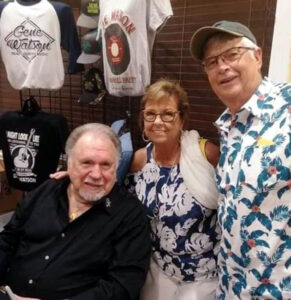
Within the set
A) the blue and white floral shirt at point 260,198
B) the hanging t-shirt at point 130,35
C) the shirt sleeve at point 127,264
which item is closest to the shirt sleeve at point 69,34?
the hanging t-shirt at point 130,35

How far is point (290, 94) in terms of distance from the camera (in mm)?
1093

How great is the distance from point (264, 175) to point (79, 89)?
6.18 feet

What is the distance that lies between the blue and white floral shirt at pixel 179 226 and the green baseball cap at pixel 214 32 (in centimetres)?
52

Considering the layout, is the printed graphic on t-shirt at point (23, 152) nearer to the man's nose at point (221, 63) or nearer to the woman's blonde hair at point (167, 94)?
the woman's blonde hair at point (167, 94)

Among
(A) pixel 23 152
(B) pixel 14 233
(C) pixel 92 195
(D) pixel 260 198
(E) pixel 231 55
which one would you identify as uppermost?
(E) pixel 231 55

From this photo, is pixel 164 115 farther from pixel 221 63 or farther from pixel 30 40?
pixel 30 40

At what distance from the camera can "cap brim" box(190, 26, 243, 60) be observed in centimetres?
115

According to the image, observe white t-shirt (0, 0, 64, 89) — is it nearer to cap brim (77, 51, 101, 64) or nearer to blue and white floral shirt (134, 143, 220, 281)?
cap brim (77, 51, 101, 64)

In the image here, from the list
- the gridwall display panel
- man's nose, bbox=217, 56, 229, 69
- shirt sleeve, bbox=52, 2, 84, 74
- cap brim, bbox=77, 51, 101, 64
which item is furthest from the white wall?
shirt sleeve, bbox=52, 2, 84, 74

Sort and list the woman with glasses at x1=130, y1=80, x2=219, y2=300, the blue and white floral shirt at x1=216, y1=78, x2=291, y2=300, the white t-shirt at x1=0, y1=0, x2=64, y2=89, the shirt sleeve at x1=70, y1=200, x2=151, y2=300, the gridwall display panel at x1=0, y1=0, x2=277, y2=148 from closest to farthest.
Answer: the blue and white floral shirt at x1=216, y1=78, x2=291, y2=300 < the shirt sleeve at x1=70, y1=200, x2=151, y2=300 < the woman with glasses at x1=130, y1=80, x2=219, y2=300 < the gridwall display panel at x1=0, y1=0, x2=277, y2=148 < the white t-shirt at x1=0, y1=0, x2=64, y2=89

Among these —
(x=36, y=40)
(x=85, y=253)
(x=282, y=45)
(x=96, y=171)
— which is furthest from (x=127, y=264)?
(x=36, y=40)

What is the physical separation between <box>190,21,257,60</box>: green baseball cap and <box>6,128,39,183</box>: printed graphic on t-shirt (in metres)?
1.21

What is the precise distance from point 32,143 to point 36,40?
60cm

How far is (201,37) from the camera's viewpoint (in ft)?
3.94
